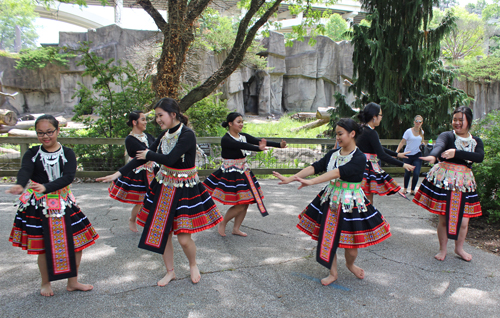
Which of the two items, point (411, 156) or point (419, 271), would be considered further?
point (411, 156)

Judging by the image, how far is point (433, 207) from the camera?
3.90 metres

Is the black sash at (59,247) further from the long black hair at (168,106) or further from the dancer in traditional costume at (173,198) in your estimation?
the long black hair at (168,106)

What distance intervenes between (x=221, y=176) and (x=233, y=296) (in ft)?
6.03

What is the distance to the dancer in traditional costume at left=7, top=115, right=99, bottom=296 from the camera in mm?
2746

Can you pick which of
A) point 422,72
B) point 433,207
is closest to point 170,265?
point 433,207

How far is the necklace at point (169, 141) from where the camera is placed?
3105 millimetres

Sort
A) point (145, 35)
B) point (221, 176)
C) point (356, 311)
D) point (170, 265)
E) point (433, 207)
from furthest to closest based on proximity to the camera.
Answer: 1. point (145, 35)
2. point (221, 176)
3. point (433, 207)
4. point (170, 265)
5. point (356, 311)

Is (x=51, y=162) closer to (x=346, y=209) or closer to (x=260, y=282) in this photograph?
(x=260, y=282)

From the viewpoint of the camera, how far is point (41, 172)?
2.81 m

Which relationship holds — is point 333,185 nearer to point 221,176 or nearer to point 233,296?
point 233,296

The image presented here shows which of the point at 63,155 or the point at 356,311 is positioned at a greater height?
the point at 63,155

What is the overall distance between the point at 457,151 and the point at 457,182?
357mm

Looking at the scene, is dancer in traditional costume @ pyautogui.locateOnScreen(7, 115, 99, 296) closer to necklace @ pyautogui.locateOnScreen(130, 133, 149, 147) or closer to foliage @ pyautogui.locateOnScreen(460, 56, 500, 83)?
necklace @ pyautogui.locateOnScreen(130, 133, 149, 147)

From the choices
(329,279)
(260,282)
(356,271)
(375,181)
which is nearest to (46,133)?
(260,282)
